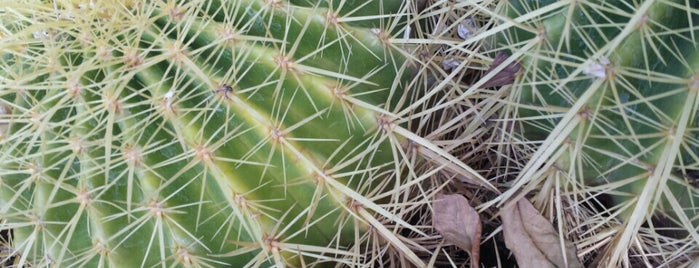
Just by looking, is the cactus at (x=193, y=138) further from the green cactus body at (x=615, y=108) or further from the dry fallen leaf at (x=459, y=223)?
the green cactus body at (x=615, y=108)

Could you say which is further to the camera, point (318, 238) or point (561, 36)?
point (318, 238)

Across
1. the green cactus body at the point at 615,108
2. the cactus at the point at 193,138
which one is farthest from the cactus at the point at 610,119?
the cactus at the point at 193,138

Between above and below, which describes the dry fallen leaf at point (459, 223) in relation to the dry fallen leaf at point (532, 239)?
above

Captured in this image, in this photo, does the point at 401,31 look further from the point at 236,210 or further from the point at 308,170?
the point at 236,210

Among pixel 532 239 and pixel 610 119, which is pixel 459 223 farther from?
pixel 610 119

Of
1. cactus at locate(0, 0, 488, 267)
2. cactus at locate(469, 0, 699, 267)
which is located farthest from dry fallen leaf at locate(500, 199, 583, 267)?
cactus at locate(0, 0, 488, 267)

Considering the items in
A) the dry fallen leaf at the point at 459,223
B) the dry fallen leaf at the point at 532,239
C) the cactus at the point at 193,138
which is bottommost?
the dry fallen leaf at the point at 532,239

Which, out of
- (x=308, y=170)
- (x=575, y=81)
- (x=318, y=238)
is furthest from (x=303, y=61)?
(x=575, y=81)

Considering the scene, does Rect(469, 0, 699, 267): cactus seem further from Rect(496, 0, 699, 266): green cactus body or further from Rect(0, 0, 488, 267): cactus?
Rect(0, 0, 488, 267): cactus
